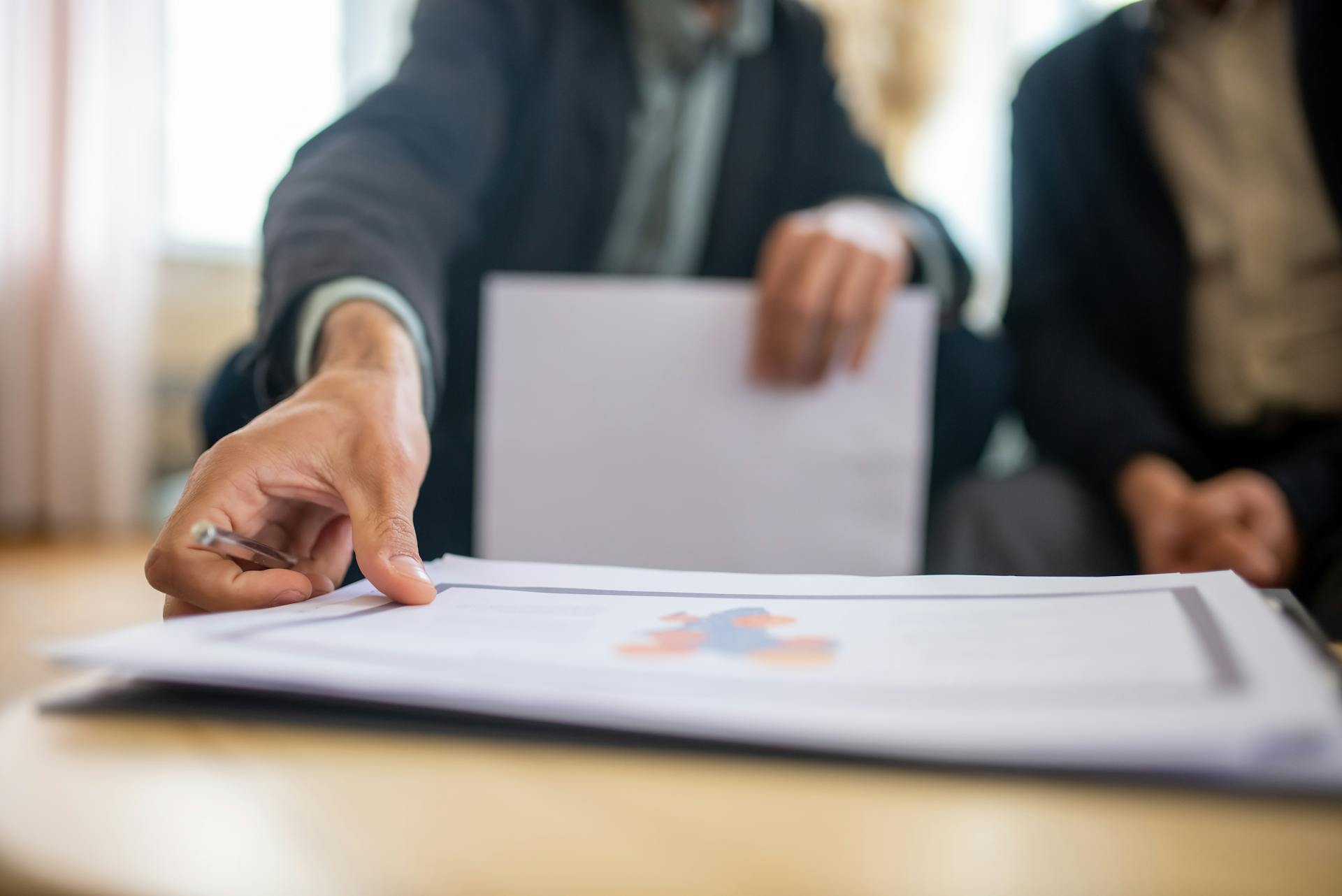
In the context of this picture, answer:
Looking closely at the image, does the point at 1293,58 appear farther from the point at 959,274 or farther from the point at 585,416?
the point at 585,416

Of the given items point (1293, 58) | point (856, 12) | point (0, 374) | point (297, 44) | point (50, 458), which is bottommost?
point (50, 458)

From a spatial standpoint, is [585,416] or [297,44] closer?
[585,416]

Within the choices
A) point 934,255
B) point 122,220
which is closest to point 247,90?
point 934,255

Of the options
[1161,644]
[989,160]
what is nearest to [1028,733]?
[1161,644]

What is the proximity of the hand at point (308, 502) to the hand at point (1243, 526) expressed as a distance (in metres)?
0.50

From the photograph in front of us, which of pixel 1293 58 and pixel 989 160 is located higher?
pixel 989 160

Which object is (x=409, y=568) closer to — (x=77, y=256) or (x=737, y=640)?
(x=737, y=640)

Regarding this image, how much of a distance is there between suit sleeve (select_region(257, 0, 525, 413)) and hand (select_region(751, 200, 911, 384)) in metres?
0.21

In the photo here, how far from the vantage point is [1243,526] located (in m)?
0.61

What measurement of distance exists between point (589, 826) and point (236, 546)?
0.56ft

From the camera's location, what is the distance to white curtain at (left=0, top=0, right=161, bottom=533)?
188 centimetres

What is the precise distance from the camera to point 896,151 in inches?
79.3

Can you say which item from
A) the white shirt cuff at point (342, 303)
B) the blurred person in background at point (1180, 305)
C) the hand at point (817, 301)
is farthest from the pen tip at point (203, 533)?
the blurred person in background at point (1180, 305)

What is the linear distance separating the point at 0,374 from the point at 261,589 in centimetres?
212
